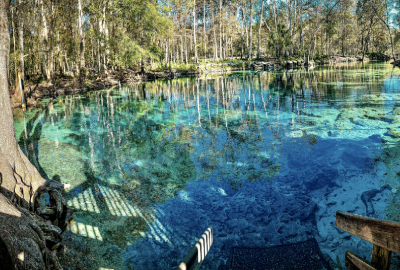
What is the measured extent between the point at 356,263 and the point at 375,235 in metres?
0.54

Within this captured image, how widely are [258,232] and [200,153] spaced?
3.97 metres

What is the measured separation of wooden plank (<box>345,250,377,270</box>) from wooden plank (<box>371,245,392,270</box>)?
0.06 metres

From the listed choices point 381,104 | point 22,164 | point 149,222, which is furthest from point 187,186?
point 381,104

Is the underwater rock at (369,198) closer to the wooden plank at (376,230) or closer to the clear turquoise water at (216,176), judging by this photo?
the clear turquoise water at (216,176)

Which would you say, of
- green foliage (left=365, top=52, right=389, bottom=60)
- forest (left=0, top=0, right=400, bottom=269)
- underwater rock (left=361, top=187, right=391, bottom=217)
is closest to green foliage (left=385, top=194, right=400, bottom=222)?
underwater rock (left=361, top=187, right=391, bottom=217)

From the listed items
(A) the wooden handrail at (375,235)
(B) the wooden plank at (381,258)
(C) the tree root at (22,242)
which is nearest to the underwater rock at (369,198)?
Result: (A) the wooden handrail at (375,235)

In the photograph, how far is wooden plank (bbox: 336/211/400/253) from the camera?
1.84 meters

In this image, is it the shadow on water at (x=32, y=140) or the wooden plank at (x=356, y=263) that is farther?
the shadow on water at (x=32, y=140)

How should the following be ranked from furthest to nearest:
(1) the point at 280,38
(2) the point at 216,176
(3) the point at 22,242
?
(1) the point at 280,38 < (2) the point at 216,176 < (3) the point at 22,242

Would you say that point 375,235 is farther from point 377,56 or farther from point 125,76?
point 377,56

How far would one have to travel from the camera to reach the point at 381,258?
2.18 meters

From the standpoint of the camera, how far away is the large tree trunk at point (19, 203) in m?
2.64

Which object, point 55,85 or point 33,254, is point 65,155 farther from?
point 55,85

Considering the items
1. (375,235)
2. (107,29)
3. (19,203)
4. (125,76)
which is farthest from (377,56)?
(19,203)
